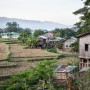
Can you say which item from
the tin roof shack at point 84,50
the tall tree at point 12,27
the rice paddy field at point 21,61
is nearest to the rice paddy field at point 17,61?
the rice paddy field at point 21,61

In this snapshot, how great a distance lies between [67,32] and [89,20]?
61.2m

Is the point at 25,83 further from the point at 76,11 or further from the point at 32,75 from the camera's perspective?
the point at 76,11

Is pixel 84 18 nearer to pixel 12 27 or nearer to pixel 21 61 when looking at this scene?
pixel 21 61

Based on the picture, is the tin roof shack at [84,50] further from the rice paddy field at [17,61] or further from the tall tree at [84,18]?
the rice paddy field at [17,61]

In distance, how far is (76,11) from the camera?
27859 millimetres

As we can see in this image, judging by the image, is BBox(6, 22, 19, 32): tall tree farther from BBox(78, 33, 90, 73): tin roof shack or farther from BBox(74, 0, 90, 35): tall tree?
BBox(78, 33, 90, 73): tin roof shack

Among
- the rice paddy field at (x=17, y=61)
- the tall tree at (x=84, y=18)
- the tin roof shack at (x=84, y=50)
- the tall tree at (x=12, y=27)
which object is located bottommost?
the rice paddy field at (x=17, y=61)

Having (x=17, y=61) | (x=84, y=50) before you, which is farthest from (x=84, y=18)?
(x=17, y=61)

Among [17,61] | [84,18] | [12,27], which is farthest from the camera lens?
[12,27]

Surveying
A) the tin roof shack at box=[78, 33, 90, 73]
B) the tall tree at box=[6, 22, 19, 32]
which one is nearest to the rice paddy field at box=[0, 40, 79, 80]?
the tin roof shack at box=[78, 33, 90, 73]

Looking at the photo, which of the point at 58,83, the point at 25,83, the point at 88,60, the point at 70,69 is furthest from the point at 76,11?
the point at 25,83

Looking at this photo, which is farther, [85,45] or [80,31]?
[80,31]

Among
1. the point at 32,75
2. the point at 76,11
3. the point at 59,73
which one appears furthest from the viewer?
the point at 76,11

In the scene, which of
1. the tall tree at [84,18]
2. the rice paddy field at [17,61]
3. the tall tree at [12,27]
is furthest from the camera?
the tall tree at [12,27]
